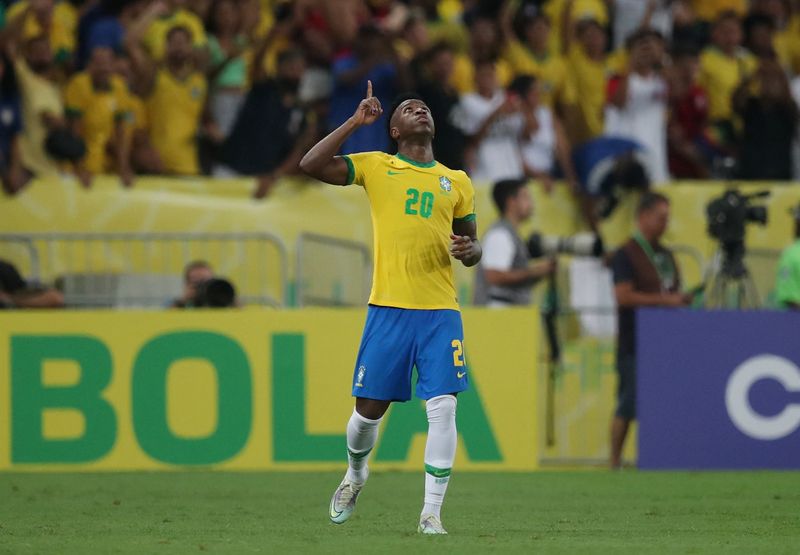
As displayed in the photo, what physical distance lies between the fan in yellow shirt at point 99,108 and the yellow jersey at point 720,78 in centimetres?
687

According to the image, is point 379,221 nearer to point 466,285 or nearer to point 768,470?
point 768,470

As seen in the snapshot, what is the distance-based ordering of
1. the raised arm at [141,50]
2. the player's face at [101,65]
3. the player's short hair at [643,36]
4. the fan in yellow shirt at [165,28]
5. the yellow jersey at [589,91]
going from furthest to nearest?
the yellow jersey at [589,91]
the player's short hair at [643,36]
the fan in yellow shirt at [165,28]
the raised arm at [141,50]
the player's face at [101,65]

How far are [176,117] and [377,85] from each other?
2079 millimetres

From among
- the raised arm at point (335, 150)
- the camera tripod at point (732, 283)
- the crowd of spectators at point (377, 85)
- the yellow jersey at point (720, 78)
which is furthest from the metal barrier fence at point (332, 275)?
the raised arm at point (335, 150)

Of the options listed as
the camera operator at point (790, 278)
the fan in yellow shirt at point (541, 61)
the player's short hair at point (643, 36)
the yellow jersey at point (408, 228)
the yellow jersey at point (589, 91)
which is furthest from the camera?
the yellow jersey at point (589, 91)

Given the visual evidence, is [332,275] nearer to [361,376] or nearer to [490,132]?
[490,132]

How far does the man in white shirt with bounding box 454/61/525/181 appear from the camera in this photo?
1634cm

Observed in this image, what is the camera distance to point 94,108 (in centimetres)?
1536

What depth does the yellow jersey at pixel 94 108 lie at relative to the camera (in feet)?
50.4

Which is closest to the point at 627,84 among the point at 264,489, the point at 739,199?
the point at 739,199

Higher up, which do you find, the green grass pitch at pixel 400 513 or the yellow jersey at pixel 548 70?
the yellow jersey at pixel 548 70

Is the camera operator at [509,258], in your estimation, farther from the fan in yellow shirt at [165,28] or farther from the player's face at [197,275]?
the fan in yellow shirt at [165,28]

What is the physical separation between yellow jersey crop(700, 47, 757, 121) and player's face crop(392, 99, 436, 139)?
10.6 m

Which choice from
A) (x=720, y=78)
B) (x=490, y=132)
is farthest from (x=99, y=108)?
(x=720, y=78)
